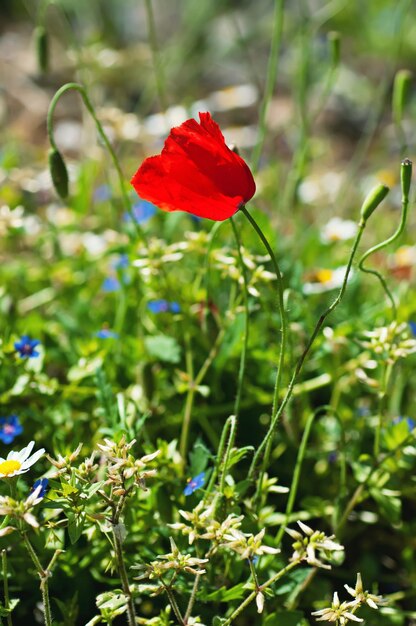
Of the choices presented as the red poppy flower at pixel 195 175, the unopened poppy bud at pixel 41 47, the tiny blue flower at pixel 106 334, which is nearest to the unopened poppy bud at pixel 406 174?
the red poppy flower at pixel 195 175

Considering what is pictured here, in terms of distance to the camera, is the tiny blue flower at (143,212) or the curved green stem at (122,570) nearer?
the curved green stem at (122,570)

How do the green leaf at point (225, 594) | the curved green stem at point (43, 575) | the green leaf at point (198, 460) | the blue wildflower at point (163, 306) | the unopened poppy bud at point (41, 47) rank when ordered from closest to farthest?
1. the curved green stem at point (43, 575)
2. the green leaf at point (225, 594)
3. the green leaf at point (198, 460)
4. the blue wildflower at point (163, 306)
5. the unopened poppy bud at point (41, 47)

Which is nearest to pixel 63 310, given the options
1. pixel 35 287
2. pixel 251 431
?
pixel 35 287

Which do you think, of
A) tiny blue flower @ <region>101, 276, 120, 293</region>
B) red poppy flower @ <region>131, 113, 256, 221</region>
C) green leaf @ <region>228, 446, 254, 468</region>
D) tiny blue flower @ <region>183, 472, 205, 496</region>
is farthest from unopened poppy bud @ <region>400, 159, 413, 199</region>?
tiny blue flower @ <region>101, 276, 120, 293</region>

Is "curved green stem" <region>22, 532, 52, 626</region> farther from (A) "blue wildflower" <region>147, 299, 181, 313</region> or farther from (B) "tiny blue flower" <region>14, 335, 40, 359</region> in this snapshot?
(A) "blue wildflower" <region>147, 299, 181, 313</region>

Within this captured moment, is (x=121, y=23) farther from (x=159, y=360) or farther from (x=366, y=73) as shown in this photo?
(x=159, y=360)

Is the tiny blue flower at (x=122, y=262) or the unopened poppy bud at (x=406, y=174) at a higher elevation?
the unopened poppy bud at (x=406, y=174)

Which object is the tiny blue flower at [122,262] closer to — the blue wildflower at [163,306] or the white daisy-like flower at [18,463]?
the blue wildflower at [163,306]
